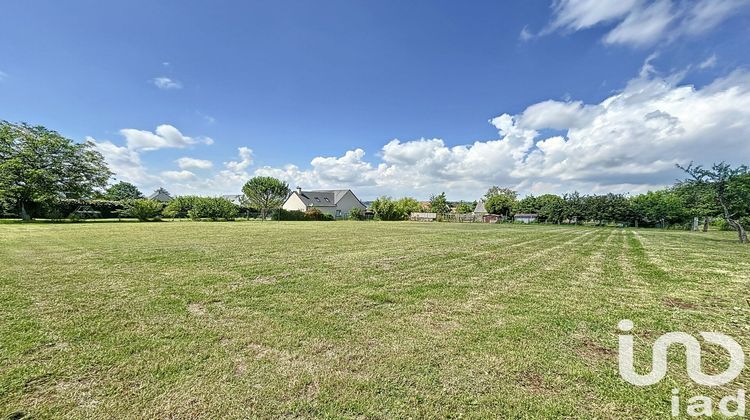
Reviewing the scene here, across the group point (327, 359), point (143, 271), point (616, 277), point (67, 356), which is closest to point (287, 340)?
point (327, 359)

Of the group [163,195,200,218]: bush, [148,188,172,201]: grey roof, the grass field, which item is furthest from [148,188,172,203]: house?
the grass field

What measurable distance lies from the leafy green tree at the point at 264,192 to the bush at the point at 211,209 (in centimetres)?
468

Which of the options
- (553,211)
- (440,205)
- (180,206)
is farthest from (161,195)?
(553,211)

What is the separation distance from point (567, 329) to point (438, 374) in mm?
2131

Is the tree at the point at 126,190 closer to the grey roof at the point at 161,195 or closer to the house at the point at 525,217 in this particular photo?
the grey roof at the point at 161,195

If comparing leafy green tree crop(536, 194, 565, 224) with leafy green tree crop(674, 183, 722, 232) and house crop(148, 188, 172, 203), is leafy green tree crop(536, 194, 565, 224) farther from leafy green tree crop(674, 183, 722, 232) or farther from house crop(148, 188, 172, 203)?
house crop(148, 188, 172, 203)

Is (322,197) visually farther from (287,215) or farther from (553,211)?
(553,211)

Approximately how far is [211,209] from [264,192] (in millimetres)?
8116

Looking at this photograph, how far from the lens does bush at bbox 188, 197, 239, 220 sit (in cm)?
3541

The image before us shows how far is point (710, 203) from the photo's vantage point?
16219mm

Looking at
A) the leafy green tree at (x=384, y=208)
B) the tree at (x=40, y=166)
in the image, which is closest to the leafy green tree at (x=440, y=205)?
the leafy green tree at (x=384, y=208)

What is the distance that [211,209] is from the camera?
3616cm

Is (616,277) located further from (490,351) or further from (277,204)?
(277,204)

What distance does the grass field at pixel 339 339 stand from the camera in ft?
7.34
